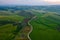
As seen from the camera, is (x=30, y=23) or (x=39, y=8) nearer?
(x=30, y=23)

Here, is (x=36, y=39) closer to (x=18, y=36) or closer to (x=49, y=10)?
(x=18, y=36)

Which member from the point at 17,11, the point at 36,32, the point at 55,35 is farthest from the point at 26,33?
the point at 17,11

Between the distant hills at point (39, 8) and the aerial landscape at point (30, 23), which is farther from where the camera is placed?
the distant hills at point (39, 8)

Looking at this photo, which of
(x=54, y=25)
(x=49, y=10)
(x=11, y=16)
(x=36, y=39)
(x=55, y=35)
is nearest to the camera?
(x=36, y=39)

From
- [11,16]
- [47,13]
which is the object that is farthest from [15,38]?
[47,13]

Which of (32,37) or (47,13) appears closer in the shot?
(32,37)

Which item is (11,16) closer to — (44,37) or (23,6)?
(23,6)

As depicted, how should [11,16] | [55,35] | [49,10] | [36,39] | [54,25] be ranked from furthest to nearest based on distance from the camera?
[49,10]
[11,16]
[54,25]
[55,35]
[36,39]
